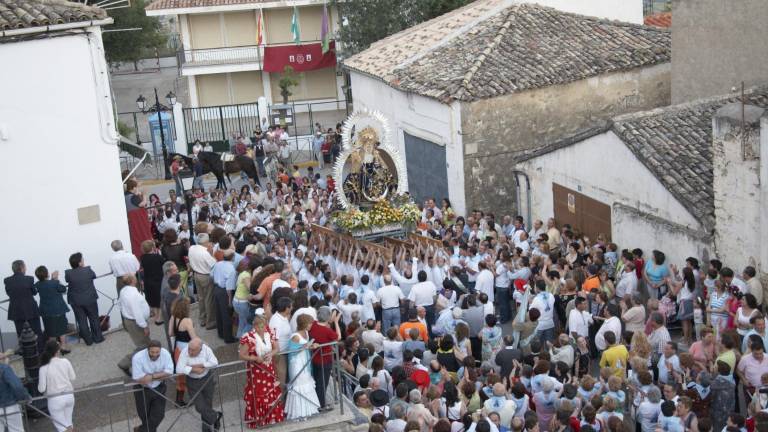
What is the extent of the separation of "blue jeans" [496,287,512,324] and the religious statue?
3667mm

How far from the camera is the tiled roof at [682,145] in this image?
18328mm

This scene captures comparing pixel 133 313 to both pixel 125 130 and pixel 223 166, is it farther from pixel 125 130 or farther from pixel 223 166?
pixel 125 130

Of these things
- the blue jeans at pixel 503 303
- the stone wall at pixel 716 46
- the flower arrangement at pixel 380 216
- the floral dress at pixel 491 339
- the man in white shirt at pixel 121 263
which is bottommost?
the blue jeans at pixel 503 303

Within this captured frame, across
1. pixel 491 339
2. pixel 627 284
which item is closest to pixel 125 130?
pixel 627 284

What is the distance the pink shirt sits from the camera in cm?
1332

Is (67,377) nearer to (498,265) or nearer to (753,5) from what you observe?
(498,265)

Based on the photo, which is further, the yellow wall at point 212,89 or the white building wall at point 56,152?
the yellow wall at point 212,89

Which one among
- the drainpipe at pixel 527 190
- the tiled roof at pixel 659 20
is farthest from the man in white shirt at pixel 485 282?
the tiled roof at pixel 659 20

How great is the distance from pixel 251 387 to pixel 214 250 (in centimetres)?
495

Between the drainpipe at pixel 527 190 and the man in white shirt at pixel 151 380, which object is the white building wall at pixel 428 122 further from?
the man in white shirt at pixel 151 380

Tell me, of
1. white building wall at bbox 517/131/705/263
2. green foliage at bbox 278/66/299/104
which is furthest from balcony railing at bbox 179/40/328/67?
white building wall at bbox 517/131/705/263

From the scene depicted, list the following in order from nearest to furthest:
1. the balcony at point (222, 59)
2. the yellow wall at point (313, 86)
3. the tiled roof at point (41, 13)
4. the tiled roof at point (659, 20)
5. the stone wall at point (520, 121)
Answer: the tiled roof at point (41, 13), the stone wall at point (520, 121), the tiled roof at point (659, 20), the balcony at point (222, 59), the yellow wall at point (313, 86)

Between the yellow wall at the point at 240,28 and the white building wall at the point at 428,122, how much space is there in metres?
16.0

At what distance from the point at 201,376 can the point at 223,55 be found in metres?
35.5
